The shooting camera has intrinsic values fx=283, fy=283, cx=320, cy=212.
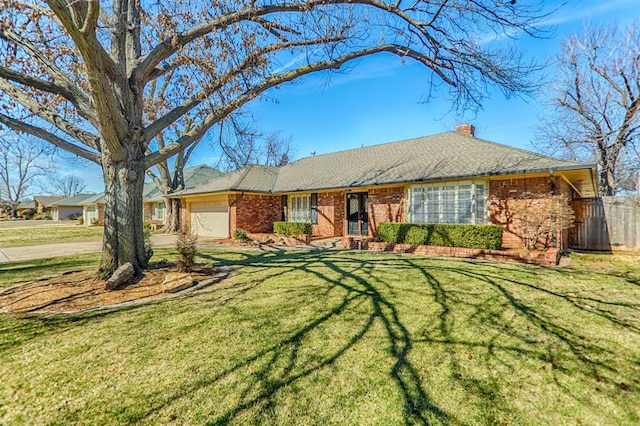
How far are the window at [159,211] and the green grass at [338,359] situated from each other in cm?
2389

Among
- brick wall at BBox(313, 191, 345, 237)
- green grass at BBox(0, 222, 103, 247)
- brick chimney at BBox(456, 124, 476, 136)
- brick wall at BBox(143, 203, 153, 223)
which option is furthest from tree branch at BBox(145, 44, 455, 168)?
brick wall at BBox(143, 203, 153, 223)

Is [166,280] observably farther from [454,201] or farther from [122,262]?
[454,201]

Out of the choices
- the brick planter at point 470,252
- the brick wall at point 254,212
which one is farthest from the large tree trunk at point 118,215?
the brick wall at point 254,212

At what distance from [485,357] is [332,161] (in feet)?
53.2

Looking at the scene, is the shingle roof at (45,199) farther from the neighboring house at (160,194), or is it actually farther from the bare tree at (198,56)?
the bare tree at (198,56)

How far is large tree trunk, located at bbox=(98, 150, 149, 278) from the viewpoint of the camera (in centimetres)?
615

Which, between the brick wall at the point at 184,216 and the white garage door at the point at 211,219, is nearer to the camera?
the white garage door at the point at 211,219

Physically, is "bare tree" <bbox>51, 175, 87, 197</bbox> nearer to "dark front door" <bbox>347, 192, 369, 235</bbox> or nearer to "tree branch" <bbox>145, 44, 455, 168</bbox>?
"dark front door" <bbox>347, 192, 369, 235</bbox>

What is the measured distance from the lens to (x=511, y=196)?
32.9ft

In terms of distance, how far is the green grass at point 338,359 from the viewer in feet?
7.92

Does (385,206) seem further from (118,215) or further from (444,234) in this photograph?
(118,215)

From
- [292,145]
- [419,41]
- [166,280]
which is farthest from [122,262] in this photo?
[292,145]

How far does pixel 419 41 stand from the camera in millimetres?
7523

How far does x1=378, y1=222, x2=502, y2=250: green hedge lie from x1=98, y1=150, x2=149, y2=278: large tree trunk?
892 cm
